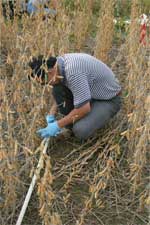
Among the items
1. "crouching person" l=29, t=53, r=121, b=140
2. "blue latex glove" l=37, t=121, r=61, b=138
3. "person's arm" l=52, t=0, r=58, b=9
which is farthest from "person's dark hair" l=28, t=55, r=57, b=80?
"person's arm" l=52, t=0, r=58, b=9

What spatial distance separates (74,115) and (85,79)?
0.24 m

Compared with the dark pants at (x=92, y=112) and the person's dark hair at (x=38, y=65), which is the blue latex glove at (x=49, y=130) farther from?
the person's dark hair at (x=38, y=65)

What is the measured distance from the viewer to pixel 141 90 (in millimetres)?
2543

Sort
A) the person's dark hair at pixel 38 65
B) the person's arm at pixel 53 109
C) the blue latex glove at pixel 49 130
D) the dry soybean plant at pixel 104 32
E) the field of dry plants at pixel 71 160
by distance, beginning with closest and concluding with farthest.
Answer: the field of dry plants at pixel 71 160 → the person's dark hair at pixel 38 65 → the blue latex glove at pixel 49 130 → the person's arm at pixel 53 109 → the dry soybean plant at pixel 104 32

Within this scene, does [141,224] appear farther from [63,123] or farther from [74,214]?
[63,123]

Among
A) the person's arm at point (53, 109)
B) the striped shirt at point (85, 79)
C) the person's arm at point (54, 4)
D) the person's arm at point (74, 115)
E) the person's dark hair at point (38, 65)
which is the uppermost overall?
the person's arm at point (54, 4)

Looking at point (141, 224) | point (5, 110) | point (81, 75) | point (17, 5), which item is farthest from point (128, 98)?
point (17, 5)

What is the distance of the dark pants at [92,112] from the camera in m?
2.81

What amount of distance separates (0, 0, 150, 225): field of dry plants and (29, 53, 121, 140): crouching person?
0.09 metres

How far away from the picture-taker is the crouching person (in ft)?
8.54

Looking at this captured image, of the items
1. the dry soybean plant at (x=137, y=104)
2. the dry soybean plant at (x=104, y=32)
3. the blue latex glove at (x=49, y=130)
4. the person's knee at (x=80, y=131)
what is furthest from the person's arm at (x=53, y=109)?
the dry soybean plant at (x=104, y=32)

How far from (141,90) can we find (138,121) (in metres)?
0.22

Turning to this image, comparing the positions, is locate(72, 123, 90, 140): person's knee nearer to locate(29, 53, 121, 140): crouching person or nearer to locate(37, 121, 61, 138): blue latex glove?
locate(29, 53, 121, 140): crouching person

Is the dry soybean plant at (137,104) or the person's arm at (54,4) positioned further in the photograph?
the person's arm at (54,4)
